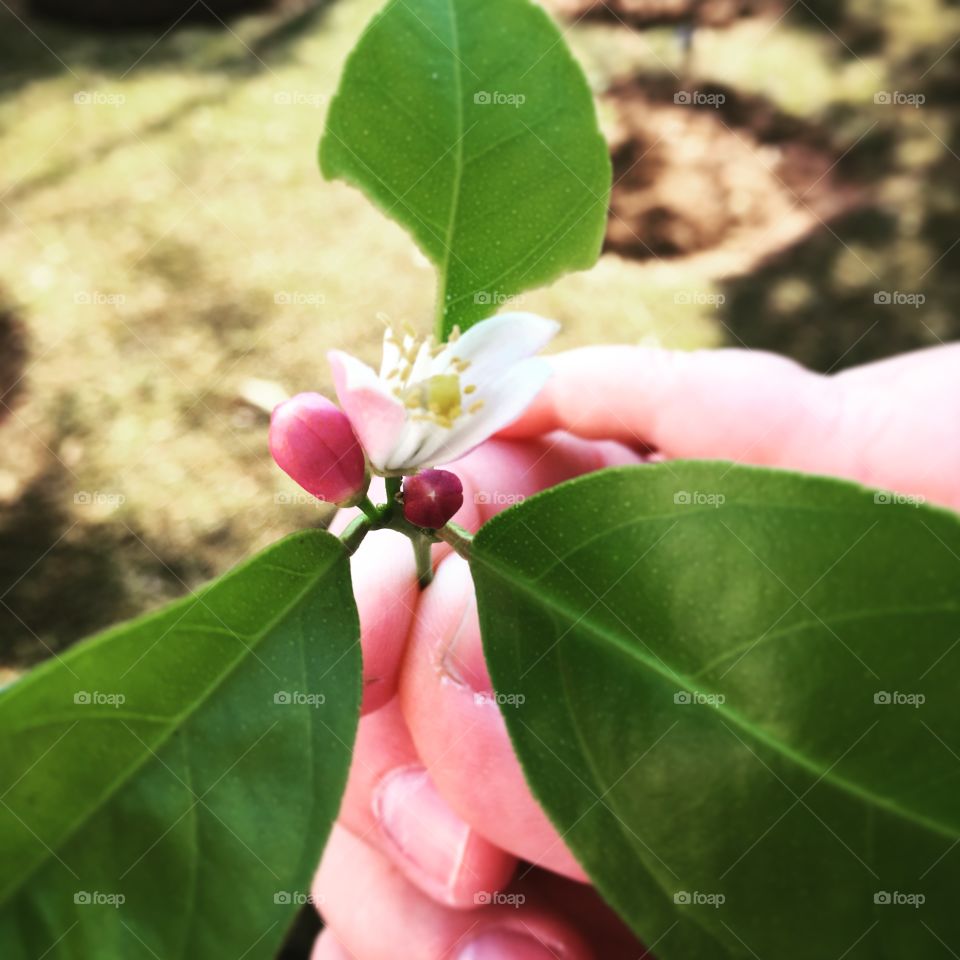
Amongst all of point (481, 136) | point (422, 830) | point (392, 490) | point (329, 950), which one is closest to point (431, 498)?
point (392, 490)

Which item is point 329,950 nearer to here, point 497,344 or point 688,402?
point 688,402

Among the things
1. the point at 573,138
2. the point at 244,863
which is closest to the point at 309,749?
the point at 244,863

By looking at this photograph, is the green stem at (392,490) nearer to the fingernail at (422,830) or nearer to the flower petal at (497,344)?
the flower petal at (497,344)

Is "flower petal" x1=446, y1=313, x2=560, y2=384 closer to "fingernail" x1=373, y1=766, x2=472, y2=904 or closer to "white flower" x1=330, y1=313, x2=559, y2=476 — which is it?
"white flower" x1=330, y1=313, x2=559, y2=476

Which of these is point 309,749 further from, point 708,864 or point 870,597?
point 870,597

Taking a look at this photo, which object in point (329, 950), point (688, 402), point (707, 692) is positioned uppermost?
point (707, 692)
